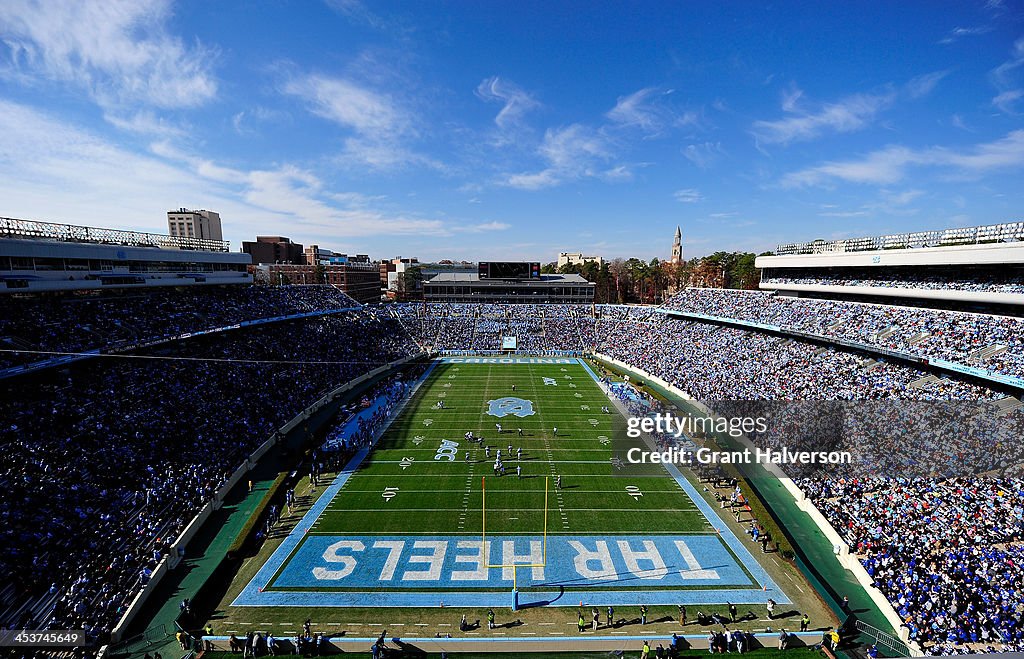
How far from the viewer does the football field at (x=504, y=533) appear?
14.6 metres

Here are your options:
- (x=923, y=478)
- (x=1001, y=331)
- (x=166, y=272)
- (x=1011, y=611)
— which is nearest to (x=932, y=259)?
(x=1001, y=331)

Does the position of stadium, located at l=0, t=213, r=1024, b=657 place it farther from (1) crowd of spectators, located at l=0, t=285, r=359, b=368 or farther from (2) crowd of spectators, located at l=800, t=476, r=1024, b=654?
(1) crowd of spectators, located at l=0, t=285, r=359, b=368

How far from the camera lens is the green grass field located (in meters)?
18.1

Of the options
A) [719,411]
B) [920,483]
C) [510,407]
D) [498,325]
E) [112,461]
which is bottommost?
[510,407]

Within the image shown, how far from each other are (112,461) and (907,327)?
141 ft

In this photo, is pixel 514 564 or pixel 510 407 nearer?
pixel 514 564

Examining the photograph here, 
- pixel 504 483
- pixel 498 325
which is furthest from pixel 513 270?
pixel 504 483

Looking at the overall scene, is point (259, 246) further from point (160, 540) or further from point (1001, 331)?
point (1001, 331)

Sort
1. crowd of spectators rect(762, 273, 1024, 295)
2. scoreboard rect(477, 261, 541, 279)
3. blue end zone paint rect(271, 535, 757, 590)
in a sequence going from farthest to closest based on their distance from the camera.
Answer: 1. scoreboard rect(477, 261, 541, 279)
2. crowd of spectators rect(762, 273, 1024, 295)
3. blue end zone paint rect(271, 535, 757, 590)

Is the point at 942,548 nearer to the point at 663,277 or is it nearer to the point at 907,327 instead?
the point at 907,327

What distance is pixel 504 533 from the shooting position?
1755 cm

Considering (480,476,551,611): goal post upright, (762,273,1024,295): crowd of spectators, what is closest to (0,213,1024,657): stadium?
(480,476,551,611): goal post upright

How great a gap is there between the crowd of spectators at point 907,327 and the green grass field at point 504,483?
645 inches

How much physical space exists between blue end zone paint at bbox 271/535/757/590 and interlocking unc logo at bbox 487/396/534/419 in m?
13.7
